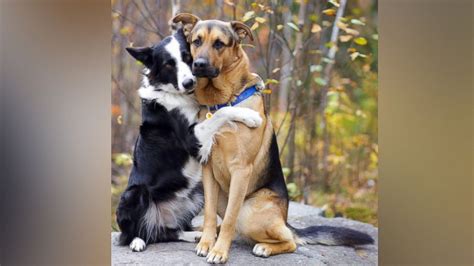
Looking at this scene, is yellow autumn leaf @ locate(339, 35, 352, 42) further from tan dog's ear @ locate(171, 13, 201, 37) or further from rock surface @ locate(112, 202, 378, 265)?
rock surface @ locate(112, 202, 378, 265)

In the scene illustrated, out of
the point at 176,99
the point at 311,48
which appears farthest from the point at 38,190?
the point at 311,48

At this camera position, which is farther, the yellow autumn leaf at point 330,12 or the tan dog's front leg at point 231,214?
the yellow autumn leaf at point 330,12

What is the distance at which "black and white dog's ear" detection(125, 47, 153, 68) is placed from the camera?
311cm

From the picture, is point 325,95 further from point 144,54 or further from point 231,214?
point 144,54

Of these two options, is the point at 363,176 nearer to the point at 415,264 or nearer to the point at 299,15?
the point at 415,264

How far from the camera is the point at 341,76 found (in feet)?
11.2

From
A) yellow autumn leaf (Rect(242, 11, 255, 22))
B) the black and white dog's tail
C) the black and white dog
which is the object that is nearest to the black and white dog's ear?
the black and white dog

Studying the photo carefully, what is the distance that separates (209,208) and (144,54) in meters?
0.95

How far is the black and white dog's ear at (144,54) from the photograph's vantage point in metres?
3.11

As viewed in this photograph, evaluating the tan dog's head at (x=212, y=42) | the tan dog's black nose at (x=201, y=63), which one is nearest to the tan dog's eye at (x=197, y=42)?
the tan dog's head at (x=212, y=42)

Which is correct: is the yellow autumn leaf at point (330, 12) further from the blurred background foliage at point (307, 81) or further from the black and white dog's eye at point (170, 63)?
the black and white dog's eye at point (170, 63)

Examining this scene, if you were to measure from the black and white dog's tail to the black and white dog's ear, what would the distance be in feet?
4.18

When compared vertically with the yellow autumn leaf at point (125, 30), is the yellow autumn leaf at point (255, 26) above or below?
above

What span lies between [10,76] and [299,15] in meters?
1.84
